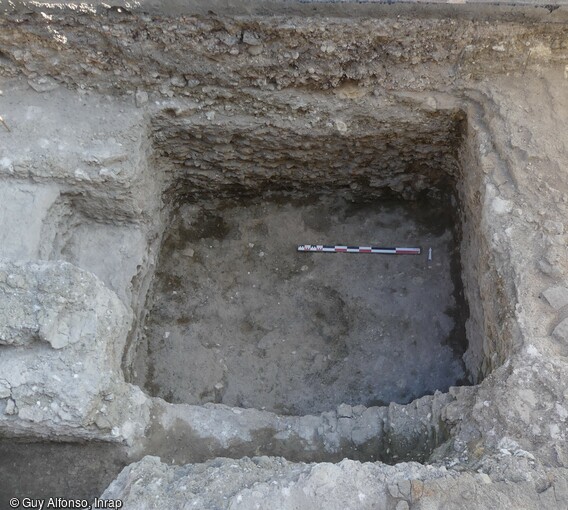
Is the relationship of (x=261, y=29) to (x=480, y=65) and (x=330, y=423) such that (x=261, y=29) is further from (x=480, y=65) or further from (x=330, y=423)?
(x=330, y=423)

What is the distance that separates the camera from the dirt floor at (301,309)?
12.8ft

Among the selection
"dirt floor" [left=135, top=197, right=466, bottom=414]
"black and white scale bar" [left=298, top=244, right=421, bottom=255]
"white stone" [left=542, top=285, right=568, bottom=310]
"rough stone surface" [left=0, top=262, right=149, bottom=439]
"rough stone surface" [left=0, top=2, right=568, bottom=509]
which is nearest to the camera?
"rough stone surface" [left=0, top=2, right=568, bottom=509]

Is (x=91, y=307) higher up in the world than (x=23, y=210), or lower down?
lower down

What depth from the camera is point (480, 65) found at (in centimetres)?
Answer: 327

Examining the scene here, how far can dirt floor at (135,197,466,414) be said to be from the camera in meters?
3.91

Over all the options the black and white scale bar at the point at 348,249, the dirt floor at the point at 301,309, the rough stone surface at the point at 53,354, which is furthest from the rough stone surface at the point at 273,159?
the black and white scale bar at the point at 348,249

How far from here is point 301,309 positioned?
420 centimetres

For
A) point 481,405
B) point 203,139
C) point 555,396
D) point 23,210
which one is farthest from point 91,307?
point 555,396

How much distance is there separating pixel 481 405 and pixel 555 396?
347 millimetres

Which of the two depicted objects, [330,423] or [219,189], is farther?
[219,189]

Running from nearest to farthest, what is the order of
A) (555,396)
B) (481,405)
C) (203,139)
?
(555,396) < (481,405) < (203,139)

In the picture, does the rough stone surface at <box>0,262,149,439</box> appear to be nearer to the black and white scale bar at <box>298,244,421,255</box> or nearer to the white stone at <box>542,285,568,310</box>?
the black and white scale bar at <box>298,244,421,255</box>

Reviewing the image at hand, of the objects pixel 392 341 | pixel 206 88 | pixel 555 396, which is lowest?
pixel 555 396

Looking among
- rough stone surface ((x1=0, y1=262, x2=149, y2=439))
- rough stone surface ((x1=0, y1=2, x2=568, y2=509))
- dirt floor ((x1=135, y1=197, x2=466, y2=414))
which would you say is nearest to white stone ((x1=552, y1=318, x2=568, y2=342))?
rough stone surface ((x1=0, y1=2, x2=568, y2=509))
